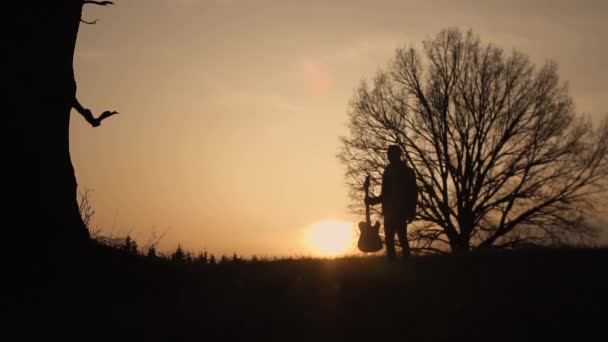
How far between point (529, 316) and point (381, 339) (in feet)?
6.44

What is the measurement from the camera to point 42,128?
24.9ft

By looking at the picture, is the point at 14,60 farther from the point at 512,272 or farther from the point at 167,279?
the point at 512,272

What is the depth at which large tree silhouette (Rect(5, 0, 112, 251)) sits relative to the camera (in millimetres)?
7348

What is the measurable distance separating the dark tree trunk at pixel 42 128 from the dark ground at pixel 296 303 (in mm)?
464

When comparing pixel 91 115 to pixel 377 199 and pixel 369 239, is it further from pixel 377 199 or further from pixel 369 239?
pixel 369 239

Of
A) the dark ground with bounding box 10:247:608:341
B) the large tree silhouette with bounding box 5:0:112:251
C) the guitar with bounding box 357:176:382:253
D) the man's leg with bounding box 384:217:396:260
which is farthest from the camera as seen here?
the guitar with bounding box 357:176:382:253

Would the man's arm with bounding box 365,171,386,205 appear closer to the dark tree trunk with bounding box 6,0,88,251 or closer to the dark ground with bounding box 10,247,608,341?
the dark ground with bounding box 10,247,608,341

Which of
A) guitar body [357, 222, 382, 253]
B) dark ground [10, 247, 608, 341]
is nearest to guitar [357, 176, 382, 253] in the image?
guitar body [357, 222, 382, 253]

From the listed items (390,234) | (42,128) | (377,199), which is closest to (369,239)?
(377,199)

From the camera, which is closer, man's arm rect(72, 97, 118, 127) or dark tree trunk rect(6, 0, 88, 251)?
dark tree trunk rect(6, 0, 88, 251)

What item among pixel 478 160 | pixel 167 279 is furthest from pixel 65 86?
pixel 478 160

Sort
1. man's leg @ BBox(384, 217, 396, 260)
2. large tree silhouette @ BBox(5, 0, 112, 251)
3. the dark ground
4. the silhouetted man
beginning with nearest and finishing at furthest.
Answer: the dark ground, large tree silhouette @ BBox(5, 0, 112, 251), the silhouetted man, man's leg @ BBox(384, 217, 396, 260)

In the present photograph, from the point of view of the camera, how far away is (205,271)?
9414 mm

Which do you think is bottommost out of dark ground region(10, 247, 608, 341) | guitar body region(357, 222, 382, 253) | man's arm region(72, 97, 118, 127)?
dark ground region(10, 247, 608, 341)
